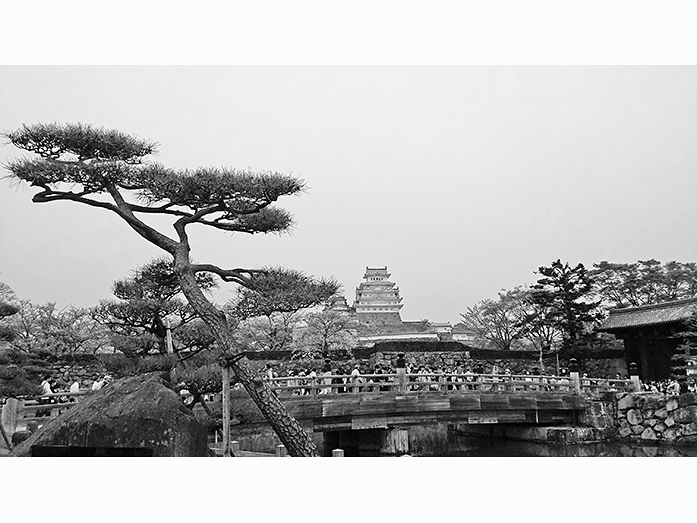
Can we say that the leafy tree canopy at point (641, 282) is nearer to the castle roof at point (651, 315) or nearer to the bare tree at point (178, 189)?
the castle roof at point (651, 315)

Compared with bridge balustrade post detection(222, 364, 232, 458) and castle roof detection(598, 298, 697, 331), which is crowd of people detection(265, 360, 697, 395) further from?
bridge balustrade post detection(222, 364, 232, 458)

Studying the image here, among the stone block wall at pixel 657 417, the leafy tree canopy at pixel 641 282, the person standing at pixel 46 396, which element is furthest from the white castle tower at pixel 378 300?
the person standing at pixel 46 396

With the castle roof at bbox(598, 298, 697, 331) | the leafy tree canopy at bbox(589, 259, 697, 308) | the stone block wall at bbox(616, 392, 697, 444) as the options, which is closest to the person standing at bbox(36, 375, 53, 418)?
the stone block wall at bbox(616, 392, 697, 444)

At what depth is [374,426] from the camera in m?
8.31

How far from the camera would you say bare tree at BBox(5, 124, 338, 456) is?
519 cm

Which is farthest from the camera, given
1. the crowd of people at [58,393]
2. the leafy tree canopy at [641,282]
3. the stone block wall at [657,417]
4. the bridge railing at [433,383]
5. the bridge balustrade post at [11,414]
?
the leafy tree canopy at [641,282]

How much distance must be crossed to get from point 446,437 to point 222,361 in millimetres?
8003

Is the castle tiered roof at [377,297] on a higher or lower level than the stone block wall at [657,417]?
higher

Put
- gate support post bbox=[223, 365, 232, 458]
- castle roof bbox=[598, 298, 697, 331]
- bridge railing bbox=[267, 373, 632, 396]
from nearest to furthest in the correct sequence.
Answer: gate support post bbox=[223, 365, 232, 458] → bridge railing bbox=[267, 373, 632, 396] → castle roof bbox=[598, 298, 697, 331]

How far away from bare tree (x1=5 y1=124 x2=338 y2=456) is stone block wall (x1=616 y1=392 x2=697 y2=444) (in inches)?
271

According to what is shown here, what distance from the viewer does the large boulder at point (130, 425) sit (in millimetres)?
4375

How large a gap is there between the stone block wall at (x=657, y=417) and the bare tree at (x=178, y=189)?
6.88m

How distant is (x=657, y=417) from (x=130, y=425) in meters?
8.71

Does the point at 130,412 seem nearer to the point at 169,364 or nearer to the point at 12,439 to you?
the point at 169,364
